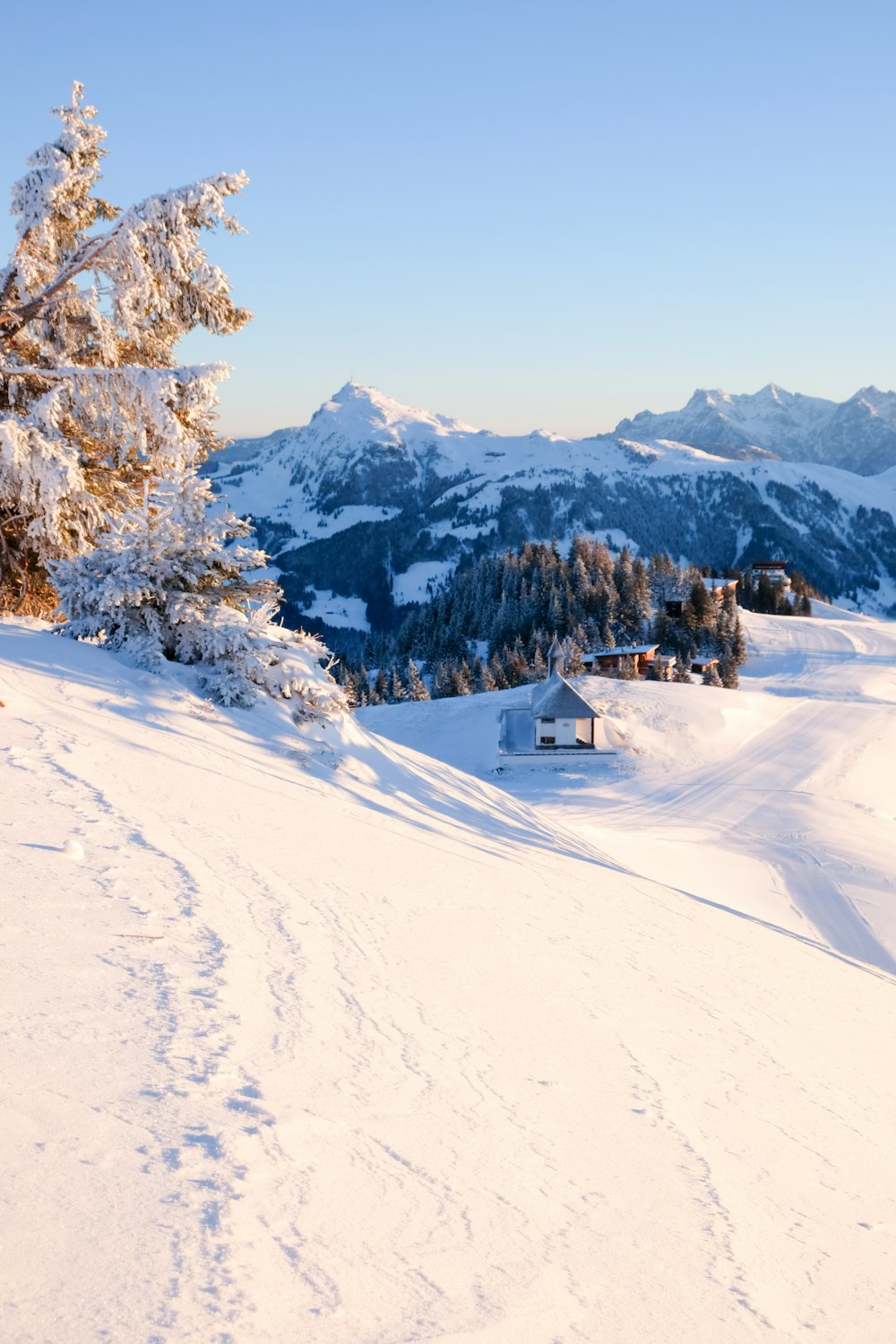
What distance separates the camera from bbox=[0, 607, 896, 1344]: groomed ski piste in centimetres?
281

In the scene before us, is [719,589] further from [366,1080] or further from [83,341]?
[366,1080]

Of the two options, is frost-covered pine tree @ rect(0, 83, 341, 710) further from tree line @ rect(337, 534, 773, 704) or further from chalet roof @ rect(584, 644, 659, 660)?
chalet roof @ rect(584, 644, 659, 660)

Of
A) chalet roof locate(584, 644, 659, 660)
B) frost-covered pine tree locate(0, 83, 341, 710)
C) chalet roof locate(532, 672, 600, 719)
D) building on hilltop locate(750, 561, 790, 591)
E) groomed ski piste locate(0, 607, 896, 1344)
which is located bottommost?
chalet roof locate(532, 672, 600, 719)

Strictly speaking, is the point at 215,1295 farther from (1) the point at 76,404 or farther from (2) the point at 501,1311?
(1) the point at 76,404

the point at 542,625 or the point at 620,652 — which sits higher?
the point at 542,625

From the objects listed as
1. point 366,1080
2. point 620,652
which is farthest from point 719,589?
point 366,1080

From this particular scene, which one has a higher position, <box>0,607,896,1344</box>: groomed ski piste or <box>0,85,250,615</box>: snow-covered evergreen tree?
<box>0,85,250,615</box>: snow-covered evergreen tree

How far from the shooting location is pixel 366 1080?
4.09 metres

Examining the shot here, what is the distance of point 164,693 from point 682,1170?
28.2 feet

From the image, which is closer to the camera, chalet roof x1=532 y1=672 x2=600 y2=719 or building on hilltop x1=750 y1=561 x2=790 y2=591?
chalet roof x1=532 y1=672 x2=600 y2=719

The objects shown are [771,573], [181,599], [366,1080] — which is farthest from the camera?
[771,573]

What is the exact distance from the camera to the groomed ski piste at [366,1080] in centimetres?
281

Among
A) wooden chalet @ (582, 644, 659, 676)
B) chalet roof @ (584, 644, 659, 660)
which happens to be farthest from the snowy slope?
chalet roof @ (584, 644, 659, 660)

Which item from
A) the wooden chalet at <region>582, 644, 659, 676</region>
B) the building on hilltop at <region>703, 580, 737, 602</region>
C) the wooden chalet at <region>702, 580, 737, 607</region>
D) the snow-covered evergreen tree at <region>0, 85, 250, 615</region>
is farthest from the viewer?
the building on hilltop at <region>703, 580, 737, 602</region>
